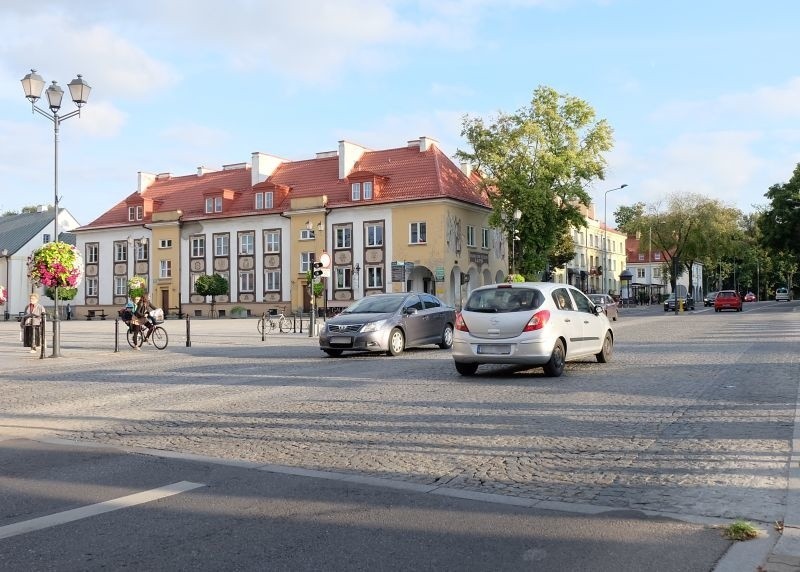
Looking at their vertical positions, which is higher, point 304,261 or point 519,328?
point 304,261

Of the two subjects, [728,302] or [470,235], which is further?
[470,235]

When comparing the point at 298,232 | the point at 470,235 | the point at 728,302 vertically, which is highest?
the point at 298,232

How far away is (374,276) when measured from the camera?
5916 centimetres

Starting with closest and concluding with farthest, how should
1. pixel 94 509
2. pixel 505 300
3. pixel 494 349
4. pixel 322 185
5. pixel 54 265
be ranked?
pixel 94 509
pixel 494 349
pixel 505 300
pixel 54 265
pixel 322 185

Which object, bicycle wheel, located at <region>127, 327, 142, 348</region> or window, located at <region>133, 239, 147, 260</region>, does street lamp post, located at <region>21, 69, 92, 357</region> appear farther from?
window, located at <region>133, 239, 147, 260</region>

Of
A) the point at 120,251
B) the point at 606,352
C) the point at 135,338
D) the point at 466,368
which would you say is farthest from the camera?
the point at 120,251

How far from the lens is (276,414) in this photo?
9.39m

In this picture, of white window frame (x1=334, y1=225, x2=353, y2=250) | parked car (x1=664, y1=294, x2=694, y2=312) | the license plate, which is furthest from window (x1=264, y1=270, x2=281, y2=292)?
the license plate

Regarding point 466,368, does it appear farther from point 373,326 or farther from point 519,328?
point 373,326

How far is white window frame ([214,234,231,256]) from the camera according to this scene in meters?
66.2

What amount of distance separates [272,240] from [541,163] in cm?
2327

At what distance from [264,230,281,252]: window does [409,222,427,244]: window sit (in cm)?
1232

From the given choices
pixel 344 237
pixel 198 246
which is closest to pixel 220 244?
pixel 198 246

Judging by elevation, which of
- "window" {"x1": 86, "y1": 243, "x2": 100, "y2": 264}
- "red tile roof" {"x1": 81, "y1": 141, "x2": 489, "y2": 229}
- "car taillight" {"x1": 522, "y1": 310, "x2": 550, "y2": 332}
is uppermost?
"red tile roof" {"x1": 81, "y1": 141, "x2": 489, "y2": 229}
